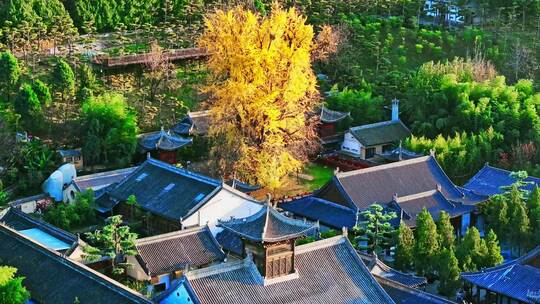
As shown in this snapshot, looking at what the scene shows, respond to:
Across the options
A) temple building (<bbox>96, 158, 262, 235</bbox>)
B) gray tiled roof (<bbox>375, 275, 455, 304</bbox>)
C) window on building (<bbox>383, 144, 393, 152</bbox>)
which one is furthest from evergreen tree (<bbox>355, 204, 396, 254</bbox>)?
window on building (<bbox>383, 144, 393, 152</bbox>)

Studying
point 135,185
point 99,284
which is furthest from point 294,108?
point 99,284

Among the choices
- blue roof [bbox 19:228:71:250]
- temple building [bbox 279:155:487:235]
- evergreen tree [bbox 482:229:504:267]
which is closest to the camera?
blue roof [bbox 19:228:71:250]

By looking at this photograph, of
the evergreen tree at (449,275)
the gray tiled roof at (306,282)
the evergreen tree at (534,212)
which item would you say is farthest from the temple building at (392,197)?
the gray tiled roof at (306,282)

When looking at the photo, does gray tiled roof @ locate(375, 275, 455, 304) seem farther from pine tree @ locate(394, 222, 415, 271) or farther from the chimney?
the chimney

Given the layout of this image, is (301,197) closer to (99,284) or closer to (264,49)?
(264,49)

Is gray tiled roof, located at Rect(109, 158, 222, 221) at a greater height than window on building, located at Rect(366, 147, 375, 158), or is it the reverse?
gray tiled roof, located at Rect(109, 158, 222, 221)

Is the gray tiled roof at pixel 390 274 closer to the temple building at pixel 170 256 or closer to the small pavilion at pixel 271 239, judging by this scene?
the small pavilion at pixel 271 239
